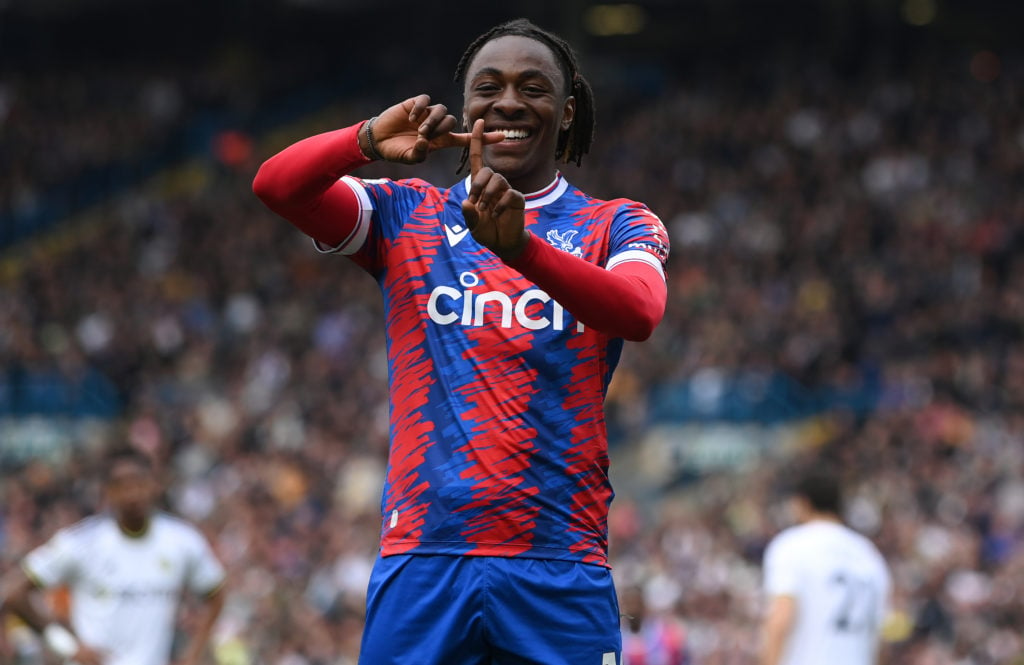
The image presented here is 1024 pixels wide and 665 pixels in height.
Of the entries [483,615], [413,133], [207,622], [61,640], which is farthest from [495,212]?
[207,622]

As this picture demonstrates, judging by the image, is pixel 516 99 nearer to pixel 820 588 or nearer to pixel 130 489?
pixel 130 489

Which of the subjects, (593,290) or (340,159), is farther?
(340,159)

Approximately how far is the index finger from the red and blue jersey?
13.7 inches

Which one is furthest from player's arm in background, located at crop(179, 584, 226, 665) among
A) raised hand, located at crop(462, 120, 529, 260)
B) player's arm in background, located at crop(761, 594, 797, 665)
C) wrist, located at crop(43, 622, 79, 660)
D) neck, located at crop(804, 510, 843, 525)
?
raised hand, located at crop(462, 120, 529, 260)

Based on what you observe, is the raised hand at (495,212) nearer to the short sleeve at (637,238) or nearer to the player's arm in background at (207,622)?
the short sleeve at (637,238)

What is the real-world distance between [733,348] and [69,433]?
9284 millimetres

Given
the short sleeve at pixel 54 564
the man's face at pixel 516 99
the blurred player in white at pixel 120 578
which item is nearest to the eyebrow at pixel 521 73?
the man's face at pixel 516 99

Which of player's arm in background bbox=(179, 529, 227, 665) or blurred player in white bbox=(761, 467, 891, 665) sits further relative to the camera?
player's arm in background bbox=(179, 529, 227, 665)

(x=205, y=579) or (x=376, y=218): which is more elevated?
(x=376, y=218)

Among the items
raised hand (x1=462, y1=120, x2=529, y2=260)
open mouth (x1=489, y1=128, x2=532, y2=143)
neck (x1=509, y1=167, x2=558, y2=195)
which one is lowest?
raised hand (x1=462, y1=120, x2=529, y2=260)

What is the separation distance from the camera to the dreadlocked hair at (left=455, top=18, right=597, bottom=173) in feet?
12.5

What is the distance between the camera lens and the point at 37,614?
720 centimetres

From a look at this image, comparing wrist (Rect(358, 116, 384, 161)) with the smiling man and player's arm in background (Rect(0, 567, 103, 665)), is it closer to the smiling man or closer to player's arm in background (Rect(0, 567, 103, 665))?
the smiling man

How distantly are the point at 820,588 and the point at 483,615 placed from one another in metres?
4.34
